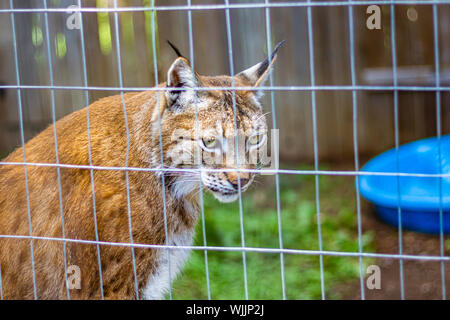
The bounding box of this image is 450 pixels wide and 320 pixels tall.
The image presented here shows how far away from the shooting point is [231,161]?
9.39ft

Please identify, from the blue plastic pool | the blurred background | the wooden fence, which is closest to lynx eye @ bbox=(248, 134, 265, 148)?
the blue plastic pool

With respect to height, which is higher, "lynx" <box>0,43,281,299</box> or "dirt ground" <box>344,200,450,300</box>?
"lynx" <box>0,43,281,299</box>

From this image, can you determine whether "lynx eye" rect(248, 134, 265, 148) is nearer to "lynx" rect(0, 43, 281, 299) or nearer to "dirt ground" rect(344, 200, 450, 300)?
"lynx" rect(0, 43, 281, 299)

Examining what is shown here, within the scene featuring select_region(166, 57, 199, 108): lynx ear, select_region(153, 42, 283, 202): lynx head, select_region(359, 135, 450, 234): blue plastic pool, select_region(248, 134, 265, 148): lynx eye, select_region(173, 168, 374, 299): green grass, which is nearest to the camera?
select_region(166, 57, 199, 108): lynx ear

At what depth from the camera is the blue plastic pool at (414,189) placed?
15.6 feet

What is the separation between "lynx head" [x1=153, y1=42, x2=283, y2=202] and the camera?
2889 millimetres

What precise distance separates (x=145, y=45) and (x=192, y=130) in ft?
12.0

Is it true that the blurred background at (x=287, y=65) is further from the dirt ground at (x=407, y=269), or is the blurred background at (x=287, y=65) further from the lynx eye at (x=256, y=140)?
the lynx eye at (x=256, y=140)

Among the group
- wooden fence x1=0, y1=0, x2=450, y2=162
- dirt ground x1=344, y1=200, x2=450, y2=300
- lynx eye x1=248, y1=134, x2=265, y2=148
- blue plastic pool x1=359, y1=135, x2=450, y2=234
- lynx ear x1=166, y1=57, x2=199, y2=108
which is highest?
wooden fence x1=0, y1=0, x2=450, y2=162

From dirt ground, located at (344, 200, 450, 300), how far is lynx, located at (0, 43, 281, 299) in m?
1.90

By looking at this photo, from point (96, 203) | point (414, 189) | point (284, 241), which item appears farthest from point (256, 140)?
point (414, 189)

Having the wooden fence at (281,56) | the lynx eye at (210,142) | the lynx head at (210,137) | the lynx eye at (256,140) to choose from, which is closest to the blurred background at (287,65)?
the wooden fence at (281,56)

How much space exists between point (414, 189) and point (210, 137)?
276cm

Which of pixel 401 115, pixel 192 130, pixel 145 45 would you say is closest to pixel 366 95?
pixel 401 115
